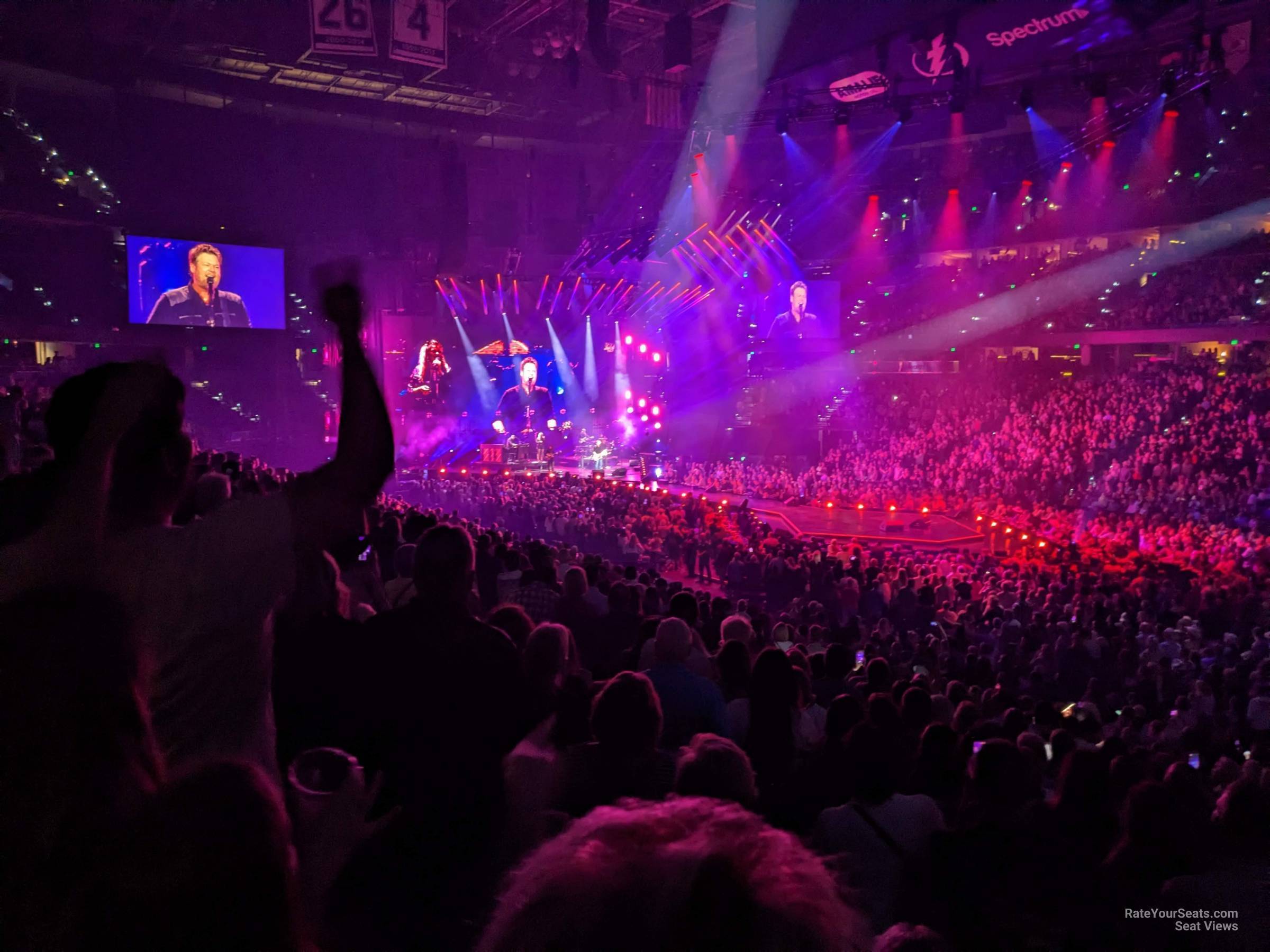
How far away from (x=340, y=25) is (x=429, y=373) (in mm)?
18594

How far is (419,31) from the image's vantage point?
16.3m

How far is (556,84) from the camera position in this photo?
30.7m

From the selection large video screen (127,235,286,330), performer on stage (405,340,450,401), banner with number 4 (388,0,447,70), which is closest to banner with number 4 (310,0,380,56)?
banner with number 4 (388,0,447,70)

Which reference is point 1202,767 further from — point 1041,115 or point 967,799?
point 1041,115

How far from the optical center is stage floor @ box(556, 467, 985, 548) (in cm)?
2120

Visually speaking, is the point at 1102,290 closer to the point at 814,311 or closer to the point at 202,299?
the point at 814,311

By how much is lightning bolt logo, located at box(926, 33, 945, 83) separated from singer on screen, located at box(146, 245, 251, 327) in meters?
18.0

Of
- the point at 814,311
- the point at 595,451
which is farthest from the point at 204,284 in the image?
the point at 814,311

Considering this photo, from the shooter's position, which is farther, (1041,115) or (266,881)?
(1041,115)

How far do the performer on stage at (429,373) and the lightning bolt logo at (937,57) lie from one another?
20.1 m

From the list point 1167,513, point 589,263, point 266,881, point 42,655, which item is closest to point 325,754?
point 42,655

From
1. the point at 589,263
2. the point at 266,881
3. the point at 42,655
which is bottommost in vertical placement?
the point at 266,881

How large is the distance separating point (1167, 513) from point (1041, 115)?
1983 cm

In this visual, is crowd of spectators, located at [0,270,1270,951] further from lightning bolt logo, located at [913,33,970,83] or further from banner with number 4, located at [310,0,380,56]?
lightning bolt logo, located at [913,33,970,83]
